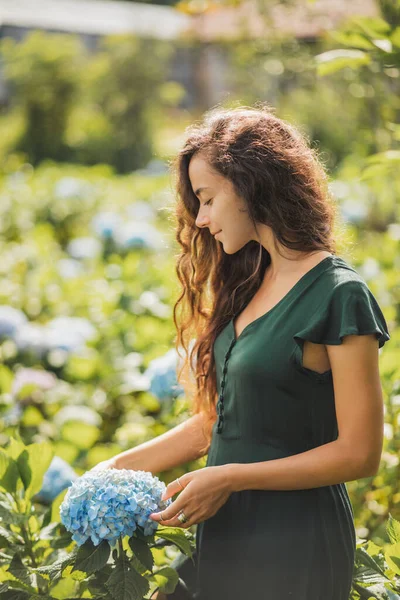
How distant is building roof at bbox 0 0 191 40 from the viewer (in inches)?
1156

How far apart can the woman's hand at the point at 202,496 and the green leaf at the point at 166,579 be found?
0.14 metres

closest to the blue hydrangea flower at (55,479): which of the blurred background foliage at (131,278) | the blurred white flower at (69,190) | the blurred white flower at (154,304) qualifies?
the blurred background foliage at (131,278)

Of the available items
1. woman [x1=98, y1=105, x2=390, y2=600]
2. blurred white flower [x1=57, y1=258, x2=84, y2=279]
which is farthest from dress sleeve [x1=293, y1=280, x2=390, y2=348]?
blurred white flower [x1=57, y1=258, x2=84, y2=279]

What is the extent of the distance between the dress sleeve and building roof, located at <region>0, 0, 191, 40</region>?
26.4 metres

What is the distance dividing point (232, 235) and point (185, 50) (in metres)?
30.6

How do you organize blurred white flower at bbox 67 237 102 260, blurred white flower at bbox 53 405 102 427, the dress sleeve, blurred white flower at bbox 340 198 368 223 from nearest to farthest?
1. the dress sleeve
2. blurred white flower at bbox 53 405 102 427
3. blurred white flower at bbox 67 237 102 260
4. blurred white flower at bbox 340 198 368 223

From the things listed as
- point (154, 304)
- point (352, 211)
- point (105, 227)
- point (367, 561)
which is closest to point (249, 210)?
point (367, 561)

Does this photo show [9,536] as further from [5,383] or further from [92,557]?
[5,383]

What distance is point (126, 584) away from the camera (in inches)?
64.6

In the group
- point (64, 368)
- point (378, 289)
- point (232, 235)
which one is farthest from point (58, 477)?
point (378, 289)

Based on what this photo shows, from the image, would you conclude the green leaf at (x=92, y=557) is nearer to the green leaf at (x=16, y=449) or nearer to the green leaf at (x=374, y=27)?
the green leaf at (x=16, y=449)

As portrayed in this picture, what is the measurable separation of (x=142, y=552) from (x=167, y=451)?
0.35 m

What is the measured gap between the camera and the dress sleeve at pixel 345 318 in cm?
156

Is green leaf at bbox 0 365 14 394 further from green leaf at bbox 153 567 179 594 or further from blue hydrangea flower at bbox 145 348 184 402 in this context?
green leaf at bbox 153 567 179 594
